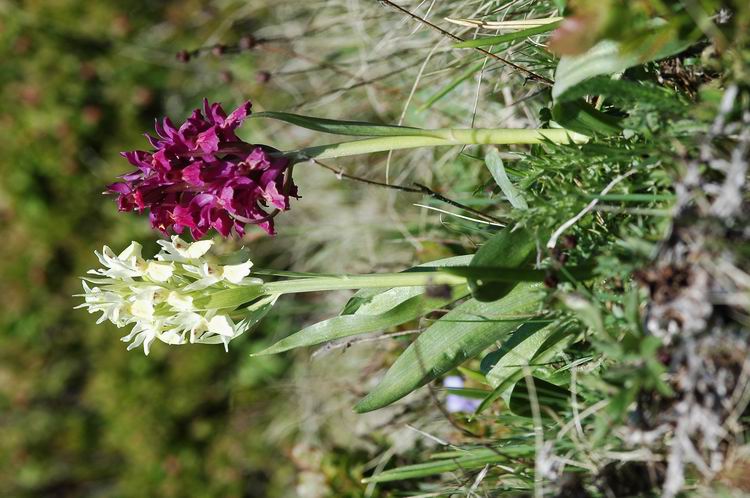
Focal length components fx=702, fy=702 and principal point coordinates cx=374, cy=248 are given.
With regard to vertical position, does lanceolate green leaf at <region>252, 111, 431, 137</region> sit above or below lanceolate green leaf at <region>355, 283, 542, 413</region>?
above

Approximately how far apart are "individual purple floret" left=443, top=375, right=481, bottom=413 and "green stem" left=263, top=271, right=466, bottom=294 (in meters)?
0.72

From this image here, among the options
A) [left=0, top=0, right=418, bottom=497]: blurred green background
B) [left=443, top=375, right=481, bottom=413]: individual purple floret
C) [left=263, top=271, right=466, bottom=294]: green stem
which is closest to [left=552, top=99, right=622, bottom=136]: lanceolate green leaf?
[left=263, top=271, right=466, bottom=294]: green stem

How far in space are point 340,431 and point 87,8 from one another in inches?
86.4

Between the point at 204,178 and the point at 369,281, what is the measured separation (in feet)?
0.98

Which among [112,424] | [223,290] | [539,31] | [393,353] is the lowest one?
[112,424]

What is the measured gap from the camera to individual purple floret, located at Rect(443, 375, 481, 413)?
1.75 metres

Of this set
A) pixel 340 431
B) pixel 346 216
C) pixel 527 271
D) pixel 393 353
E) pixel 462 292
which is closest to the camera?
pixel 527 271

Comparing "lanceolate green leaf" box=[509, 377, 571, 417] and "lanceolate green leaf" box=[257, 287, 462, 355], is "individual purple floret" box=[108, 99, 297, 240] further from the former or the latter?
"lanceolate green leaf" box=[509, 377, 571, 417]

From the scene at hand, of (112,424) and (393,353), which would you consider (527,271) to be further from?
(112,424)

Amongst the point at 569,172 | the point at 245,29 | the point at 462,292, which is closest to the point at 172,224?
the point at 462,292

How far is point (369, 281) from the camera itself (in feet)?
3.59

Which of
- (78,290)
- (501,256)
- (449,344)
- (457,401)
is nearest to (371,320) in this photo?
(449,344)

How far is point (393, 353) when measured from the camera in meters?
1.94

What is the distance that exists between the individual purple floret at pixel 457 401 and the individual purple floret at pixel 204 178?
2.73 ft
